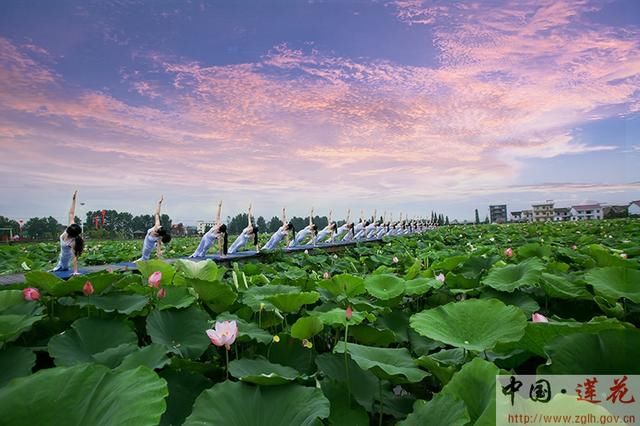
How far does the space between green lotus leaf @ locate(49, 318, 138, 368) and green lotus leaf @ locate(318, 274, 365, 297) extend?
0.82 m

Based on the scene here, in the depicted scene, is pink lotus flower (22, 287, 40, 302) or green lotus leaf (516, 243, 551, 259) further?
green lotus leaf (516, 243, 551, 259)

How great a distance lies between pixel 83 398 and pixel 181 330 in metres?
0.53

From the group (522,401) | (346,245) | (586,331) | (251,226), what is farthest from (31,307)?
(346,245)

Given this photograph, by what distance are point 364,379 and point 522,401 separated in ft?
1.60

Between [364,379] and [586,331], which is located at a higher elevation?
[586,331]

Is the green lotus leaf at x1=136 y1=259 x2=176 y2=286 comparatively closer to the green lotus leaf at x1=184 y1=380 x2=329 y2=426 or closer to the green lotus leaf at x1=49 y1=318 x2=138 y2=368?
the green lotus leaf at x1=49 y1=318 x2=138 y2=368

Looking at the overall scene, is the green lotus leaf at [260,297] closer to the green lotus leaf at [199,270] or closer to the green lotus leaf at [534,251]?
the green lotus leaf at [199,270]

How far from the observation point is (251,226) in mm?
10219

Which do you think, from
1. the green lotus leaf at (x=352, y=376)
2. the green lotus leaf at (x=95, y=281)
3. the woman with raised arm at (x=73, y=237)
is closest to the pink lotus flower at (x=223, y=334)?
the green lotus leaf at (x=352, y=376)

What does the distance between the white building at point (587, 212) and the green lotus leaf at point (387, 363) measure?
89291 mm

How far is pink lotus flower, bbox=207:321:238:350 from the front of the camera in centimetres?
94

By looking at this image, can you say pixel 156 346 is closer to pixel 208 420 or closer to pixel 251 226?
pixel 208 420

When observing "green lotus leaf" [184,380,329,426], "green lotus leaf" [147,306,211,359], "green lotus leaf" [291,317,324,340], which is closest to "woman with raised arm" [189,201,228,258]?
"green lotus leaf" [147,306,211,359]

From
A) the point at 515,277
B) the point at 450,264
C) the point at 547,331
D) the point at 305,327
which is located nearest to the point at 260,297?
the point at 305,327
